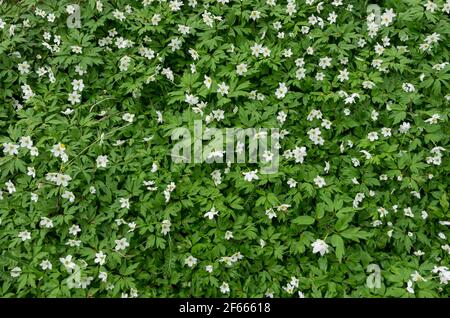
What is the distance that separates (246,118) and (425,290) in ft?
5.97

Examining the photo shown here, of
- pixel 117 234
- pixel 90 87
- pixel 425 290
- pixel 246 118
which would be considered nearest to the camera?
pixel 425 290

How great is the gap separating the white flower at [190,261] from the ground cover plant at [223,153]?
0.03ft

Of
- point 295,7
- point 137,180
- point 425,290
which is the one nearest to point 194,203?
point 137,180

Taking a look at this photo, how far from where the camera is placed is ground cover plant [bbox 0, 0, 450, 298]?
133 inches

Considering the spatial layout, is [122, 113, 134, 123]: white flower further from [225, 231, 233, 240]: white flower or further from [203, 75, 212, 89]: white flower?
[225, 231, 233, 240]: white flower

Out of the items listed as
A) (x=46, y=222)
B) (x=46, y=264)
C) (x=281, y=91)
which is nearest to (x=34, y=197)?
(x=46, y=222)

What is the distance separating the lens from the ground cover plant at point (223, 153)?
3.38m

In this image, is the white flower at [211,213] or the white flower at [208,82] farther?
the white flower at [208,82]

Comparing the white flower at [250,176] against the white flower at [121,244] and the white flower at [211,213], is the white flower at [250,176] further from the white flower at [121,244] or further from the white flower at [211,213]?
the white flower at [121,244]

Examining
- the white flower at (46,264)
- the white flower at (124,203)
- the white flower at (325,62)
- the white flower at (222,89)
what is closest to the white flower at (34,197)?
the white flower at (46,264)

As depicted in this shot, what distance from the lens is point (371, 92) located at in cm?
393

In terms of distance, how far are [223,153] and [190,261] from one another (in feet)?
2.86

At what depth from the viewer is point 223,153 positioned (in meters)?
3.64
